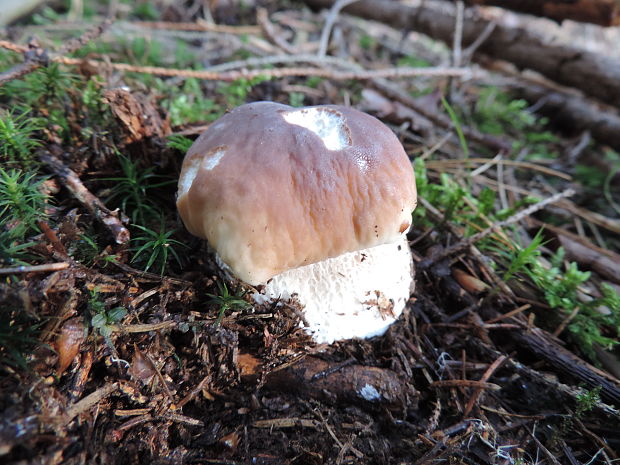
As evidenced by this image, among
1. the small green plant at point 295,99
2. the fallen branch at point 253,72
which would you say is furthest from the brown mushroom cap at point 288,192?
the small green plant at point 295,99

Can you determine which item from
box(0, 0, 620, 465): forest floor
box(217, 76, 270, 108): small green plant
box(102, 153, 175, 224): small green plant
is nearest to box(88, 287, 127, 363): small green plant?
box(0, 0, 620, 465): forest floor

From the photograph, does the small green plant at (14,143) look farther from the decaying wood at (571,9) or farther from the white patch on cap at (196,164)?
the decaying wood at (571,9)

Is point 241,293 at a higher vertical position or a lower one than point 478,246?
higher

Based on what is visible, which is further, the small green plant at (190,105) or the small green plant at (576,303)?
the small green plant at (190,105)

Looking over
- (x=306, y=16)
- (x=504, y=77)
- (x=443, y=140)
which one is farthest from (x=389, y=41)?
(x=443, y=140)

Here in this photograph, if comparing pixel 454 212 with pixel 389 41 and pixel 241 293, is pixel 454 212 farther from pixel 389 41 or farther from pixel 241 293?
pixel 389 41

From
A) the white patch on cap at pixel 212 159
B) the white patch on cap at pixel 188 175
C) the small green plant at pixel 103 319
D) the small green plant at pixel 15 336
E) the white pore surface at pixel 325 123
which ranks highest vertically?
the white pore surface at pixel 325 123

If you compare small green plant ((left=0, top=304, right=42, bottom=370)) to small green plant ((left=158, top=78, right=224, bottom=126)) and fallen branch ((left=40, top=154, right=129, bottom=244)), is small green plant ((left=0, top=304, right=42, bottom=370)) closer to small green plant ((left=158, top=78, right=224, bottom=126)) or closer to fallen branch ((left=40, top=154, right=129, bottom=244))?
fallen branch ((left=40, top=154, right=129, bottom=244))
